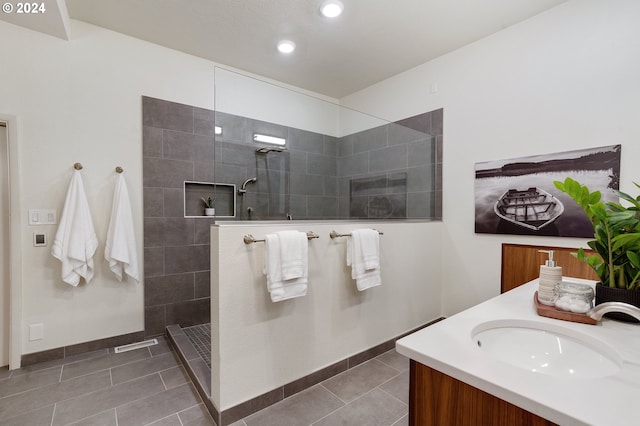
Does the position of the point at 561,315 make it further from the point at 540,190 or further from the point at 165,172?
the point at 165,172

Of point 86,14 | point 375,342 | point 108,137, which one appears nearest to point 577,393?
point 375,342

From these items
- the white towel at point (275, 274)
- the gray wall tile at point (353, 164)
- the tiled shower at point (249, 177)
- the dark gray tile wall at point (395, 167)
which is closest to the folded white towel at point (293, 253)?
the white towel at point (275, 274)

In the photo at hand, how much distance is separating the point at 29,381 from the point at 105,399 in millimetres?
684

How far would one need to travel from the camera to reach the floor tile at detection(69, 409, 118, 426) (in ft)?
5.26

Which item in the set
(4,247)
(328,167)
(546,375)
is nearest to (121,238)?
(4,247)

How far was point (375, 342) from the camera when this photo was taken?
7.84ft

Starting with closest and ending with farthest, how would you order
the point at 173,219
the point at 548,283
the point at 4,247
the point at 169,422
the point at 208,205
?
1. the point at 548,283
2. the point at 169,422
3. the point at 4,247
4. the point at 173,219
5. the point at 208,205

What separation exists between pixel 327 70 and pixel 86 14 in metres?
2.19

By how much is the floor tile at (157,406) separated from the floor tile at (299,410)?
45 cm

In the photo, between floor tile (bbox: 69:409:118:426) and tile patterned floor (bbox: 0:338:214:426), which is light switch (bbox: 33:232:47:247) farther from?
floor tile (bbox: 69:409:118:426)

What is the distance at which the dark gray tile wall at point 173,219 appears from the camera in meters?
2.69

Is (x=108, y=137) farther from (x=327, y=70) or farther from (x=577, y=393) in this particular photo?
(x=577, y=393)

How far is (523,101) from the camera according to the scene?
2430mm

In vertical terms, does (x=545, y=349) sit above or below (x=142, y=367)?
above
